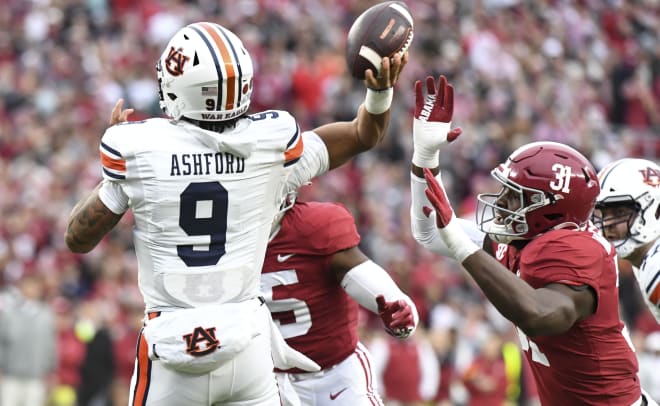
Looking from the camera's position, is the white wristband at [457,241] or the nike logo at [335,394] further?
the nike logo at [335,394]

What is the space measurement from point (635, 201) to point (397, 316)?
4.16ft

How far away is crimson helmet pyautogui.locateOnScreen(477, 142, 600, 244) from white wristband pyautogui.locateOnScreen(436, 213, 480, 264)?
1.30ft

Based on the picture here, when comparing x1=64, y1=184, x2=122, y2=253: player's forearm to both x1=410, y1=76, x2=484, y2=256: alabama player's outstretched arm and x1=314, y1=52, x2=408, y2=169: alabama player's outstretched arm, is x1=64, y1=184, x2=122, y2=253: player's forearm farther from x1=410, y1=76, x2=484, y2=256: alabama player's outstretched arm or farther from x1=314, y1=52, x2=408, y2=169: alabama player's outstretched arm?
x1=410, y1=76, x2=484, y2=256: alabama player's outstretched arm

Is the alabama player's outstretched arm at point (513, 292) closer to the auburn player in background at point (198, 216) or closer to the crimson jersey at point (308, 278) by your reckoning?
the auburn player in background at point (198, 216)

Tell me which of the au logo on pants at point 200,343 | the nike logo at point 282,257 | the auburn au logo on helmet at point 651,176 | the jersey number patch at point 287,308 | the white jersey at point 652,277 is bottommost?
the jersey number patch at point 287,308

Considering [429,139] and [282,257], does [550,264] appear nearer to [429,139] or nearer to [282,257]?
[429,139]

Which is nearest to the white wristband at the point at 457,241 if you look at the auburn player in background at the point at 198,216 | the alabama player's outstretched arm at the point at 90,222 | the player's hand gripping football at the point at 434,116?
the player's hand gripping football at the point at 434,116

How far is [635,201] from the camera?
5523 millimetres

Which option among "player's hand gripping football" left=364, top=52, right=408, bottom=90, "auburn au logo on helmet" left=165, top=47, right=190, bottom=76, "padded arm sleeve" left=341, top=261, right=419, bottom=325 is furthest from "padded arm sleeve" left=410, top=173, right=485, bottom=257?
"auburn au logo on helmet" left=165, top=47, right=190, bottom=76

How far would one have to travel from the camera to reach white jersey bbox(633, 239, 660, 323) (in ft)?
17.3

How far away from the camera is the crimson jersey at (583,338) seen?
14.6ft

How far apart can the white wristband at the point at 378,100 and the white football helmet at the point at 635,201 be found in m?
1.12

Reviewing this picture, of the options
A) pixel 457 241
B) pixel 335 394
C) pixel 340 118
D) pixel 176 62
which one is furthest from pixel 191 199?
pixel 340 118

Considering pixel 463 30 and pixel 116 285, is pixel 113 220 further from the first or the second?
pixel 463 30
